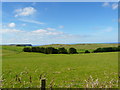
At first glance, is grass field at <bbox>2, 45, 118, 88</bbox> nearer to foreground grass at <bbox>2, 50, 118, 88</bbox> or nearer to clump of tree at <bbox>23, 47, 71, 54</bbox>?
foreground grass at <bbox>2, 50, 118, 88</bbox>

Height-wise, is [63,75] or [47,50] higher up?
[47,50]

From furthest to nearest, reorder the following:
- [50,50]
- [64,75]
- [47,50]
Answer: [50,50], [47,50], [64,75]

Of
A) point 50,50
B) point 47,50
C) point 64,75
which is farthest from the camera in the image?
point 50,50

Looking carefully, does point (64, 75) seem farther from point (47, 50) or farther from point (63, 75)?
point (47, 50)

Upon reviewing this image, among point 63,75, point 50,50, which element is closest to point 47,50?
point 50,50

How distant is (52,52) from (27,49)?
45.7 ft

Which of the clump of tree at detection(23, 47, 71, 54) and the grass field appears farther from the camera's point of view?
the clump of tree at detection(23, 47, 71, 54)

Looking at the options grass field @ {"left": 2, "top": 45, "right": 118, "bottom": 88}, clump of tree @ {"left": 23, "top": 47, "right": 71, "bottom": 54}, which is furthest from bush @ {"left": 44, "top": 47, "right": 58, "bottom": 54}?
grass field @ {"left": 2, "top": 45, "right": 118, "bottom": 88}

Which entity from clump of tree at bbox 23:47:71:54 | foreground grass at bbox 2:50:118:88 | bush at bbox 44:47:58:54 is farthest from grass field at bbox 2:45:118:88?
clump of tree at bbox 23:47:71:54

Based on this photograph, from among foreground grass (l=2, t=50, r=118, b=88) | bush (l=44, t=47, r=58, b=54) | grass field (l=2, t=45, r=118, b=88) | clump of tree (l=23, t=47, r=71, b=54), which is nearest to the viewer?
grass field (l=2, t=45, r=118, b=88)

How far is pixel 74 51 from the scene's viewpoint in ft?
235

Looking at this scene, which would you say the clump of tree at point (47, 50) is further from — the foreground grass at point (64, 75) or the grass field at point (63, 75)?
the foreground grass at point (64, 75)

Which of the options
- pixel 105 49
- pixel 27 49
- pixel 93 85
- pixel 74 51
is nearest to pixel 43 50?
pixel 27 49

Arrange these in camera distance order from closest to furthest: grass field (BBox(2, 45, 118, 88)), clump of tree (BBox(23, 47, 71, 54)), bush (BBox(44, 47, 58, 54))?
grass field (BBox(2, 45, 118, 88)) < bush (BBox(44, 47, 58, 54)) < clump of tree (BBox(23, 47, 71, 54))
